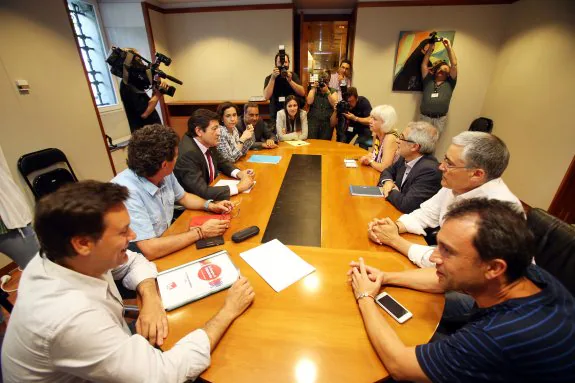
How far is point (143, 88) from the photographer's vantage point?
3.02 meters

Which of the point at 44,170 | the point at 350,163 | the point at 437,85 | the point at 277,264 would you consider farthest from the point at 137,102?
the point at 437,85

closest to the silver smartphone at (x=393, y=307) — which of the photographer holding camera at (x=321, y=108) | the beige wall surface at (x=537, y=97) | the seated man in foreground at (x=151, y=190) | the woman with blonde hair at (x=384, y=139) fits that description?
the seated man in foreground at (x=151, y=190)

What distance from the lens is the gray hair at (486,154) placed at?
127 centimetres

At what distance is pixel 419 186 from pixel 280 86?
2.73 m

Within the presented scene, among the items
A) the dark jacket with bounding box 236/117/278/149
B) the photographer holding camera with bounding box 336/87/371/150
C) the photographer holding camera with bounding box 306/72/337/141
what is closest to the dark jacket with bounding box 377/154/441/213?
the dark jacket with bounding box 236/117/278/149

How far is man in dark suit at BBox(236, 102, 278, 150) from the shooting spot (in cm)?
303

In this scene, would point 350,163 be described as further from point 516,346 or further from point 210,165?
point 516,346

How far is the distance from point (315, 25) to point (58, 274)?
554 centimetres

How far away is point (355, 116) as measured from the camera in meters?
3.72

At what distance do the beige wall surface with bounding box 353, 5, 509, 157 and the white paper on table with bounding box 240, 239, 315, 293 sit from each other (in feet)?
13.6

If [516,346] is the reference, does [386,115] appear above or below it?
above

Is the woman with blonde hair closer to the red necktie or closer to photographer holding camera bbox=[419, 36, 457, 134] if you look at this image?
the red necktie

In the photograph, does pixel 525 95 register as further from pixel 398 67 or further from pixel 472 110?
pixel 398 67

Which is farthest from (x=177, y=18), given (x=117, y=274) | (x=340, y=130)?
(x=117, y=274)
